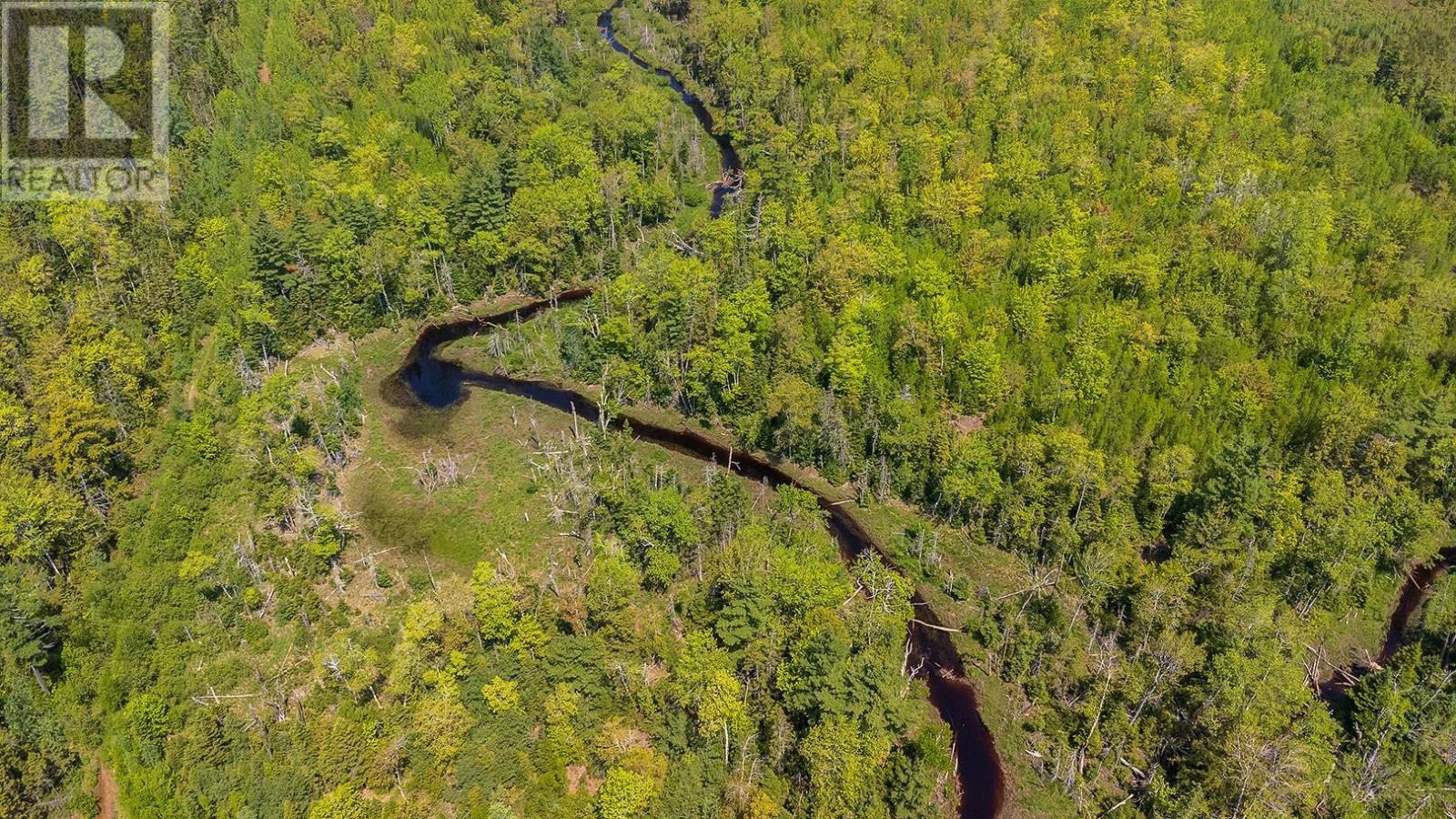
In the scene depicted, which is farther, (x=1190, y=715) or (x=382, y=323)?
(x=382, y=323)

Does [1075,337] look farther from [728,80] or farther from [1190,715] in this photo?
[728,80]

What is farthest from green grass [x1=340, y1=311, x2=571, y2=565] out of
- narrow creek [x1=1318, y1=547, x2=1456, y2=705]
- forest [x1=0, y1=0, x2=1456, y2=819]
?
narrow creek [x1=1318, y1=547, x2=1456, y2=705]

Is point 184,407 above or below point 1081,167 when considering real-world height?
below

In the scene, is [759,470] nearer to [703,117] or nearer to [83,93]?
[703,117]

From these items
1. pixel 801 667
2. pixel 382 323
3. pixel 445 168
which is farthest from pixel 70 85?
pixel 801 667

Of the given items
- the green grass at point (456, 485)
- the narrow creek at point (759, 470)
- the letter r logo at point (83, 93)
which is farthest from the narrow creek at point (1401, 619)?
the letter r logo at point (83, 93)

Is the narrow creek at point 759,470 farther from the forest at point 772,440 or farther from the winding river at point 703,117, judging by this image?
the winding river at point 703,117

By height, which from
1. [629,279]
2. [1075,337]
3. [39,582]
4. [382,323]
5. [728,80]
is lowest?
[39,582]
